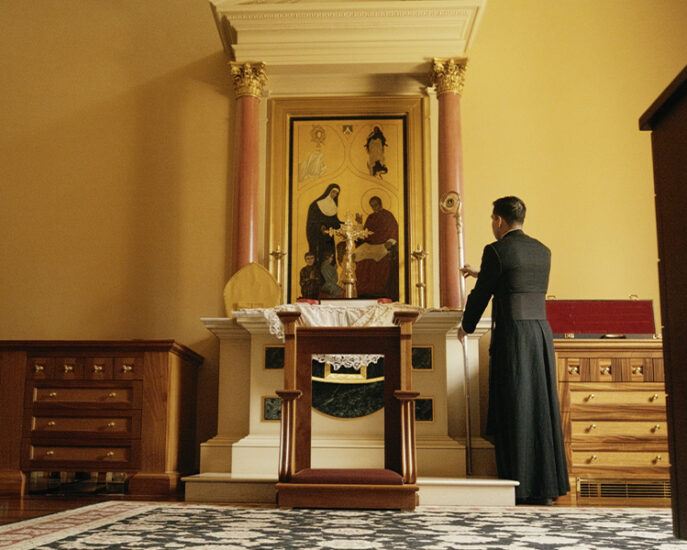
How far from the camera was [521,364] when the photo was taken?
5.13 meters

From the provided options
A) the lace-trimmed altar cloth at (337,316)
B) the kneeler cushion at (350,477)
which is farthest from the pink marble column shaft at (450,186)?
the kneeler cushion at (350,477)

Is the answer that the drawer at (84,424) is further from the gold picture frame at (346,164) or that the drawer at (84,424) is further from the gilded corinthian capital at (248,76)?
the gilded corinthian capital at (248,76)

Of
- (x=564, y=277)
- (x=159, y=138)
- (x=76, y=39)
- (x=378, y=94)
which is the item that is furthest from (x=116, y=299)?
(x=564, y=277)

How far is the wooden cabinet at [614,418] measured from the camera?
579 cm

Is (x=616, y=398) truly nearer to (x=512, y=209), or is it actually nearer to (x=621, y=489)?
(x=621, y=489)

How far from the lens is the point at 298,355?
4.69 meters

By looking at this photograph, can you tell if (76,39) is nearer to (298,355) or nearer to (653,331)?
(298,355)

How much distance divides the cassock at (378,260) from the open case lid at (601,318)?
1517mm

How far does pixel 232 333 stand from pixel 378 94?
2891 mm

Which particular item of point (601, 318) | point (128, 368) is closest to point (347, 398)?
point (128, 368)

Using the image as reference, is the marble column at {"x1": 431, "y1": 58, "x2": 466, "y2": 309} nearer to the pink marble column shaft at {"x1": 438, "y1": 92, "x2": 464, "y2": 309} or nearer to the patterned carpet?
the pink marble column shaft at {"x1": 438, "y1": 92, "x2": 464, "y2": 309}

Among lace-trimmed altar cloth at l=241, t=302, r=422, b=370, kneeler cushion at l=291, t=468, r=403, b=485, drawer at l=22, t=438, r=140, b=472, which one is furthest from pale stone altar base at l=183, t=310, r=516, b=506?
kneeler cushion at l=291, t=468, r=403, b=485

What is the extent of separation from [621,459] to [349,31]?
423cm

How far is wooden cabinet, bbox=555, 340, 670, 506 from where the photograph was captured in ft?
19.0
